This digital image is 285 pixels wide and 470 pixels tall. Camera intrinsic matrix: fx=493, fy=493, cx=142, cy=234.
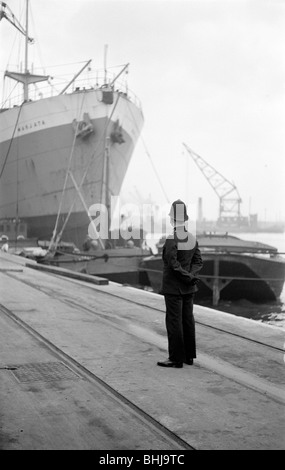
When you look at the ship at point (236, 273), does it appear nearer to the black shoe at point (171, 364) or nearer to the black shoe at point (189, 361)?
the black shoe at point (189, 361)

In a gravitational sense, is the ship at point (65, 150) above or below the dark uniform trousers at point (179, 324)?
above

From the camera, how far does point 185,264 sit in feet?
15.2

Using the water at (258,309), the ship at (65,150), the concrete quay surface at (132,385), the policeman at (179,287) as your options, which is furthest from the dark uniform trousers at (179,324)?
the ship at (65,150)

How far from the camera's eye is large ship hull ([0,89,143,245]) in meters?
27.1

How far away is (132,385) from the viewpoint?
4.00 m

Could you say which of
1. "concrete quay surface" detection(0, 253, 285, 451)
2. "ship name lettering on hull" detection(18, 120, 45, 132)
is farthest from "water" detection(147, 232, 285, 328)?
"ship name lettering on hull" detection(18, 120, 45, 132)

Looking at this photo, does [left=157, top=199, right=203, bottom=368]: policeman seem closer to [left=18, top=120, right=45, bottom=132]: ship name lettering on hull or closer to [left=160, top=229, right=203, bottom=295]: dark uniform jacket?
[left=160, top=229, right=203, bottom=295]: dark uniform jacket

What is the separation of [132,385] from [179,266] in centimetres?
116

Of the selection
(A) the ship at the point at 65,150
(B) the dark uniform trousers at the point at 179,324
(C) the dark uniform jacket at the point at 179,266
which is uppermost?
(A) the ship at the point at 65,150

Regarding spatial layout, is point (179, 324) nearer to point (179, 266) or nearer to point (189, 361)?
point (189, 361)

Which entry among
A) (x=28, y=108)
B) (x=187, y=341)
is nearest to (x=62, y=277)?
(x=187, y=341)

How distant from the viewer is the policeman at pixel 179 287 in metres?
4.56


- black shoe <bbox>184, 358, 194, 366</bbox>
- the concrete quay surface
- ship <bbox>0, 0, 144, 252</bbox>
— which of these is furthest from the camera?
ship <bbox>0, 0, 144, 252</bbox>

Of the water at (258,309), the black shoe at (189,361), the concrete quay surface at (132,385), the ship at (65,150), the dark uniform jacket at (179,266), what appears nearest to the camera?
the concrete quay surface at (132,385)
